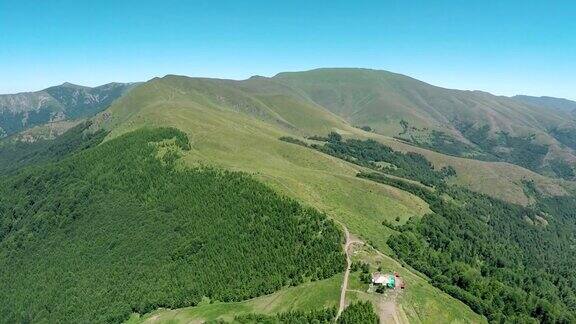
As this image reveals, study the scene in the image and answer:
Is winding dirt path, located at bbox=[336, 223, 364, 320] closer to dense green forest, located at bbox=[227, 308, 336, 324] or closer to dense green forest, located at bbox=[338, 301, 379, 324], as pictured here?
dense green forest, located at bbox=[227, 308, 336, 324]

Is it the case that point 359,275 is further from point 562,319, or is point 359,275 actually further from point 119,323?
point 119,323

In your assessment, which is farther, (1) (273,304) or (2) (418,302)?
(1) (273,304)

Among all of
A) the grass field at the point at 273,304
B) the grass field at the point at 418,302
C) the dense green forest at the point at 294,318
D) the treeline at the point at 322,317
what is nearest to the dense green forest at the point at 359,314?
the treeline at the point at 322,317

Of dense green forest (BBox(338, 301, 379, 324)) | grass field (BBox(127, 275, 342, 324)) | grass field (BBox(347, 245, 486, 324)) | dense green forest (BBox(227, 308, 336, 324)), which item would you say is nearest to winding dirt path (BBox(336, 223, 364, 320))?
grass field (BBox(127, 275, 342, 324))

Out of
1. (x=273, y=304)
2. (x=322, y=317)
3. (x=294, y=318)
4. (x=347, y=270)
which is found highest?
(x=347, y=270)

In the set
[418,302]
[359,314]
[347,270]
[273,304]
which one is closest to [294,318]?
[273,304]

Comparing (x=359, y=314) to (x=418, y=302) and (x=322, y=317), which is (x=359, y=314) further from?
(x=418, y=302)

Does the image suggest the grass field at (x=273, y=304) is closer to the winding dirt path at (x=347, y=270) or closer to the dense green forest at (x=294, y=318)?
the winding dirt path at (x=347, y=270)

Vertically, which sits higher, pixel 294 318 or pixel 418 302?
pixel 418 302

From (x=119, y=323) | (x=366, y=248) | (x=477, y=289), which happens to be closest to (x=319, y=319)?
(x=366, y=248)
